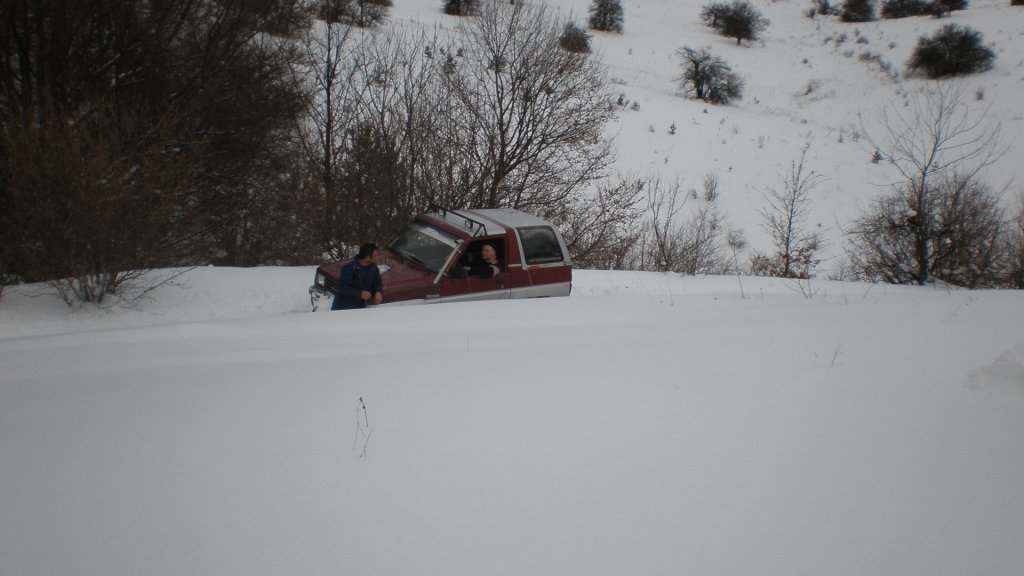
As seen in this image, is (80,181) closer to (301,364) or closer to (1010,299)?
(301,364)

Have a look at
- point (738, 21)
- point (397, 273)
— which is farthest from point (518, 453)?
point (738, 21)

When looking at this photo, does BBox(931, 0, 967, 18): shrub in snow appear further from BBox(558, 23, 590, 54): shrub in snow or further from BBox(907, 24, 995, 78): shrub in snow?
BBox(558, 23, 590, 54): shrub in snow

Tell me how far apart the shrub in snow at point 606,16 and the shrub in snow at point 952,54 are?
17574 millimetres

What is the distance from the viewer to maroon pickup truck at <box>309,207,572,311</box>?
27.0 feet

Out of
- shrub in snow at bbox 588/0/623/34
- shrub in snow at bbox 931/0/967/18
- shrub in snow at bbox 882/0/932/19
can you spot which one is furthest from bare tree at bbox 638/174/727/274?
shrub in snow at bbox 882/0/932/19

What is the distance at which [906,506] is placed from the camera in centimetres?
264

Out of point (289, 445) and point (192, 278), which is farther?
point (192, 278)

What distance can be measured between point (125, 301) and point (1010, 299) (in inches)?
475

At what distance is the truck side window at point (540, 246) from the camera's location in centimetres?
900

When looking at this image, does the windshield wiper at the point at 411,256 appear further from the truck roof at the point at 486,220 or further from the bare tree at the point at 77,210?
the bare tree at the point at 77,210

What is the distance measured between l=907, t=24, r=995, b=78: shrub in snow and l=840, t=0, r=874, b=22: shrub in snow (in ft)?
37.9

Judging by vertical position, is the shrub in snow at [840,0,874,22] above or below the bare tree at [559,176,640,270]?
above

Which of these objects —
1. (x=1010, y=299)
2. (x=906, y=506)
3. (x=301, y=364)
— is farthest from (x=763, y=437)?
(x=1010, y=299)

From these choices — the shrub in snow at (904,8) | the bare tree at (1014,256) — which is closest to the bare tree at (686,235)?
the bare tree at (1014,256)
